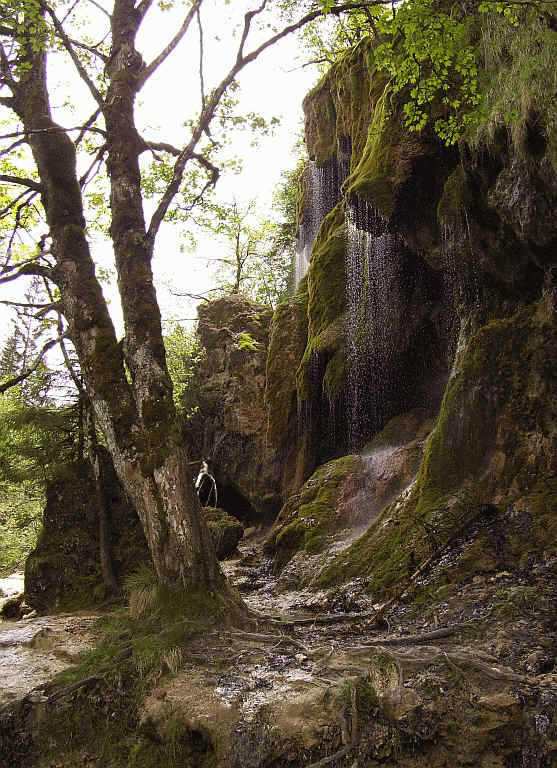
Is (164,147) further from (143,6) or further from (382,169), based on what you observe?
(382,169)

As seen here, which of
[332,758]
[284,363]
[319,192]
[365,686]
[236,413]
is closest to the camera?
[332,758]

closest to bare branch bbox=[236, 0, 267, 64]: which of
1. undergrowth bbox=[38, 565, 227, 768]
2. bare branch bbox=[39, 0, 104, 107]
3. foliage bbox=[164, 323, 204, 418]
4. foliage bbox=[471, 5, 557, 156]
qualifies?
bare branch bbox=[39, 0, 104, 107]

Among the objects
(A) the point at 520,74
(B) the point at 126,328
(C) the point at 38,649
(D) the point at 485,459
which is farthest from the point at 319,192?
(C) the point at 38,649

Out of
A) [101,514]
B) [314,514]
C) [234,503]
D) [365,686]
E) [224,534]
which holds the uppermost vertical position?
[101,514]

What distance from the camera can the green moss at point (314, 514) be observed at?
942 cm

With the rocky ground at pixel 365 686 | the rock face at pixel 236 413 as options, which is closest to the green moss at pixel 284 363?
the rock face at pixel 236 413

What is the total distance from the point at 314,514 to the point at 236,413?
31.4ft

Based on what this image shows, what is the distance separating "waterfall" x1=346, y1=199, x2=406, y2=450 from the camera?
39.6ft

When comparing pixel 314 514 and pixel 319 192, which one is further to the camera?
pixel 319 192

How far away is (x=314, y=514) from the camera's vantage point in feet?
32.6

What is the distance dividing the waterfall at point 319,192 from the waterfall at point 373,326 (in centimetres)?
437

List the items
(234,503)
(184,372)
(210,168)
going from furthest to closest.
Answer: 1. (184,372)
2. (234,503)
3. (210,168)

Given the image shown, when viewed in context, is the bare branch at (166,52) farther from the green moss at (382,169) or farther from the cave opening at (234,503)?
the cave opening at (234,503)

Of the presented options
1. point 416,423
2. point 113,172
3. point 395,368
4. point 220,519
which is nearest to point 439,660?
point 113,172
